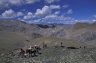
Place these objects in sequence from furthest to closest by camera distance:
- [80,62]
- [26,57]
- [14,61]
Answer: [26,57] < [14,61] < [80,62]

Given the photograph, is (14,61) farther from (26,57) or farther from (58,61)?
(58,61)

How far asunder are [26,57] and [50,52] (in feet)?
12.7

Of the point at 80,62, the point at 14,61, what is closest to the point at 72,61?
the point at 80,62

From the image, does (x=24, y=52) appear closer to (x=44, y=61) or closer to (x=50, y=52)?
(x=50, y=52)

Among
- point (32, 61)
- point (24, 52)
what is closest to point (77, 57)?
point (32, 61)

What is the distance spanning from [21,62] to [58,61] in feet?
15.4

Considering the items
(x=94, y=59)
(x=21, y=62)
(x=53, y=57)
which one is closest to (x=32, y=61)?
(x=21, y=62)

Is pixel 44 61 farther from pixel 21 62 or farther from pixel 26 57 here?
pixel 26 57

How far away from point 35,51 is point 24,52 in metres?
1.71

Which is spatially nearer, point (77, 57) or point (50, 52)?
point (77, 57)

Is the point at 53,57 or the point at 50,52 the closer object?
the point at 53,57

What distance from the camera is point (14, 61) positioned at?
1182 inches

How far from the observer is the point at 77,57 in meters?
30.8

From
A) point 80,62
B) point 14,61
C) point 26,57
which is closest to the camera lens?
point 80,62
